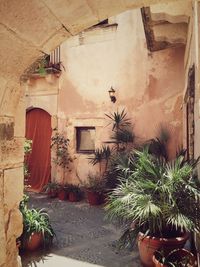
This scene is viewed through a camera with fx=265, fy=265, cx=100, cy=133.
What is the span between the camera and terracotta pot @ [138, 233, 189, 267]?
310 centimetres

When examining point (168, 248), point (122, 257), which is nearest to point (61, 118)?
point (122, 257)

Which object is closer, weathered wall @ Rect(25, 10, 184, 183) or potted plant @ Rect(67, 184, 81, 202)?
weathered wall @ Rect(25, 10, 184, 183)

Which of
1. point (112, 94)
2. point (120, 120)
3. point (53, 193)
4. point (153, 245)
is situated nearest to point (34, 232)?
point (153, 245)

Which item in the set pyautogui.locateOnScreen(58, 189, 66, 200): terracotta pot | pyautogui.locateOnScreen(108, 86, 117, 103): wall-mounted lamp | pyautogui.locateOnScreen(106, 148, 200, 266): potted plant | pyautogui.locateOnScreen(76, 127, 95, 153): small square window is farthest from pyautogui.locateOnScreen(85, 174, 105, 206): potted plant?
pyautogui.locateOnScreen(106, 148, 200, 266): potted plant

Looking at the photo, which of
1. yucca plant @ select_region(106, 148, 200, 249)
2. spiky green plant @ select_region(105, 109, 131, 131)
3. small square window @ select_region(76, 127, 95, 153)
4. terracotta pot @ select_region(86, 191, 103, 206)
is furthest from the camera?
small square window @ select_region(76, 127, 95, 153)

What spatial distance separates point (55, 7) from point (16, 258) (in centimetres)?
148

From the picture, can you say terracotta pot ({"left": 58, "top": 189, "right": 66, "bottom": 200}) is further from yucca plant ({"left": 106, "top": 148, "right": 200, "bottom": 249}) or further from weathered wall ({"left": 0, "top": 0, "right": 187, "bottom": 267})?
weathered wall ({"left": 0, "top": 0, "right": 187, "bottom": 267})

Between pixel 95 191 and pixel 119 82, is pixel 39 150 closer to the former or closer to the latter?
pixel 95 191

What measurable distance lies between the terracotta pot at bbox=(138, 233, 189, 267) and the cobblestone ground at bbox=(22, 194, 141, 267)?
0.23 meters

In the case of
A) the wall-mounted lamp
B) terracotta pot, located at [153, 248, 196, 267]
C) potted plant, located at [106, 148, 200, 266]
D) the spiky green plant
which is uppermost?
the wall-mounted lamp

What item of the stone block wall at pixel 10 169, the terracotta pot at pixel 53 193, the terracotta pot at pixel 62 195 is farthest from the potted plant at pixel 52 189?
the stone block wall at pixel 10 169

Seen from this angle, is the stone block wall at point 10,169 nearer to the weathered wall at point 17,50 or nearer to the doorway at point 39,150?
the weathered wall at point 17,50

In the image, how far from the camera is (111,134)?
7184mm

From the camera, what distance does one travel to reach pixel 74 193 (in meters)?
7.11
